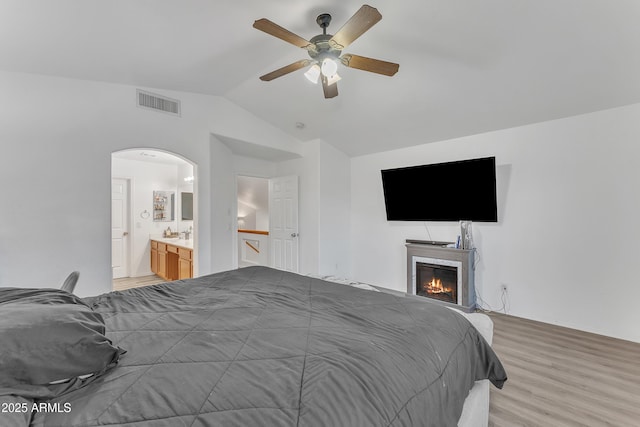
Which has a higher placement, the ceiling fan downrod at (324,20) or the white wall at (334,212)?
the ceiling fan downrod at (324,20)

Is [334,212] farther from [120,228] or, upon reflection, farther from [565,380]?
[120,228]

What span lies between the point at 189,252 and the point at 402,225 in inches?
133

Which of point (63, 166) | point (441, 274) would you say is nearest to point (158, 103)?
point (63, 166)

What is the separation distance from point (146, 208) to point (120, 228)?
0.59 metres

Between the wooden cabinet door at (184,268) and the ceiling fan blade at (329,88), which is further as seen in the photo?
the wooden cabinet door at (184,268)

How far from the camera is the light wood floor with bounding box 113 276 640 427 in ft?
5.97

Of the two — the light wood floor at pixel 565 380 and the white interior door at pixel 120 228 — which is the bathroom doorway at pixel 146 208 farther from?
the light wood floor at pixel 565 380

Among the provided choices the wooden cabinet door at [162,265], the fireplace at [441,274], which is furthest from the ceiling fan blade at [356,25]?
the wooden cabinet door at [162,265]

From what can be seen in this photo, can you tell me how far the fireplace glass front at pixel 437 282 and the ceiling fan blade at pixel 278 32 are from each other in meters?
3.27

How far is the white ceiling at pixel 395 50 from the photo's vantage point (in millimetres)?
2230

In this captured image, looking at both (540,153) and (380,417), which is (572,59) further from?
(380,417)

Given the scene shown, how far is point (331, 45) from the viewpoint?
2.21m

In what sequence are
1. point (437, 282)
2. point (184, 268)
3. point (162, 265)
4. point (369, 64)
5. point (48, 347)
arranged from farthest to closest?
point (162, 265) < point (184, 268) < point (437, 282) < point (369, 64) < point (48, 347)

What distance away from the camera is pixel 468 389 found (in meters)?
1.38
